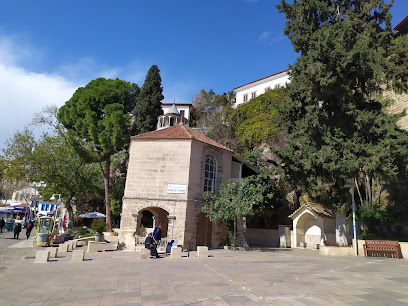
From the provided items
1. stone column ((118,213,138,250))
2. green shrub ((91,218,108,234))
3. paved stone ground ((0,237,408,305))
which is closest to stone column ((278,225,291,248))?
stone column ((118,213,138,250))

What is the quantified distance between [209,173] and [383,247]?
11610 millimetres

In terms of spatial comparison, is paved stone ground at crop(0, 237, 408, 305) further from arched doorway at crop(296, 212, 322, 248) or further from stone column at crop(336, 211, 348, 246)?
arched doorway at crop(296, 212, 322, 248)

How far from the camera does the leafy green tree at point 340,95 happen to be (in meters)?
15.9

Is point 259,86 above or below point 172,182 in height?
above

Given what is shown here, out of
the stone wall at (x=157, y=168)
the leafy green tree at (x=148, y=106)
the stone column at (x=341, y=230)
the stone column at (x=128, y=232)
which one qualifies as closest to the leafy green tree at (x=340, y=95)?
the stone column at (x=341, y=230)

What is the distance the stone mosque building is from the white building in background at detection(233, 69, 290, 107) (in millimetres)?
30251

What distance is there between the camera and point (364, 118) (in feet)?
53.5

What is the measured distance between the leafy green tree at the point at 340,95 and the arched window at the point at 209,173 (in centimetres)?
558

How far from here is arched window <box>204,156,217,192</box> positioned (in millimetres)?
20970

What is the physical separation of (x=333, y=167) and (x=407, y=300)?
1038cm

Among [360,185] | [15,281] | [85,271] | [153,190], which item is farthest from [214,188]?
[360,185]

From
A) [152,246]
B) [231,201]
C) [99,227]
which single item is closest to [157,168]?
[231,201]

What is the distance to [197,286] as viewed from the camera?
7520 mm

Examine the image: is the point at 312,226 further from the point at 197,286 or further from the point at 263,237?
the point at 197,286
